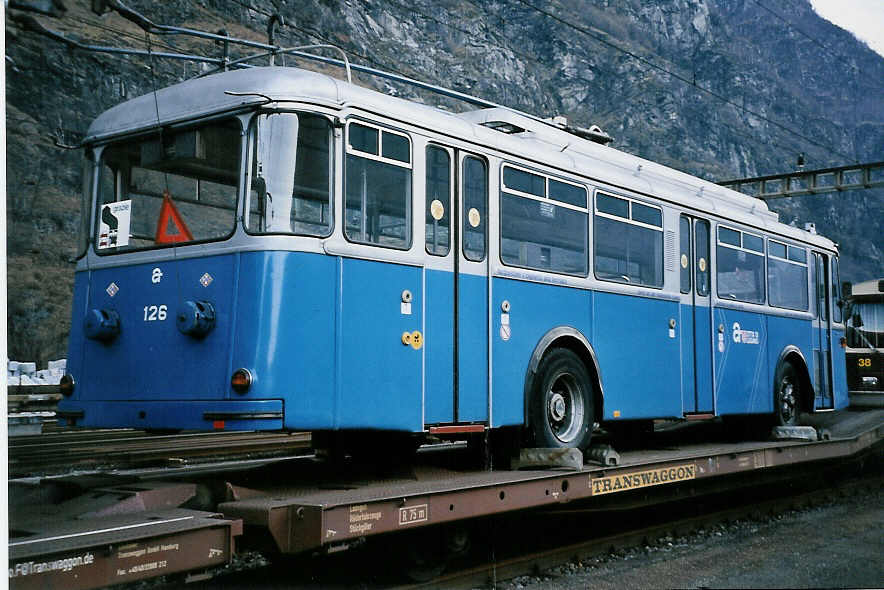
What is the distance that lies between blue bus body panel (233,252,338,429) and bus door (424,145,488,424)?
103 centimetres

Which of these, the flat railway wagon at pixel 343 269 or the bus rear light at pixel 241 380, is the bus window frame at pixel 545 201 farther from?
the bus rear light at pixel 241 380

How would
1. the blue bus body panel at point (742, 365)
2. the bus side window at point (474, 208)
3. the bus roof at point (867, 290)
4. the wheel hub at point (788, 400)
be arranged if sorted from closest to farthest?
the bus side window at point (474, 208) → the blue bus body panel at point (742, 365) → the wheel hub at point (788, 400) → the bus roof at point (867, 290)

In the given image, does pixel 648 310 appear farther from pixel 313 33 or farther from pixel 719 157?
pixel 719 157

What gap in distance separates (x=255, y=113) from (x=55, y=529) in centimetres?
289

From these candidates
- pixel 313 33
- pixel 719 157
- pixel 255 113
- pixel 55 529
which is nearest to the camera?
pixel 55 529

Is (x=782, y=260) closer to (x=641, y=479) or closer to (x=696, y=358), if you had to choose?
(x=696, y=358)

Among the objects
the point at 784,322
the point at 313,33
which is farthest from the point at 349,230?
the point at 313,33

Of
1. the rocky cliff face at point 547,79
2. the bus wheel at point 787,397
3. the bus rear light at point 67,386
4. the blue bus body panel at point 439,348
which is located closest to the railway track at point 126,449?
the rocky cliff face at point 547,79

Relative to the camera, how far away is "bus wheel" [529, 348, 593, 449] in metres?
8.08

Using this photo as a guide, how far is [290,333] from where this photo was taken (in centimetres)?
596

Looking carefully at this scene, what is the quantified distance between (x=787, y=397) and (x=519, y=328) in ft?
20.1

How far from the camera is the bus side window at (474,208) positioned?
24.4 feet

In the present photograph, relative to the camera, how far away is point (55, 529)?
4816 millimetres

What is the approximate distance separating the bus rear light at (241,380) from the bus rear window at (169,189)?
3.10 feet
